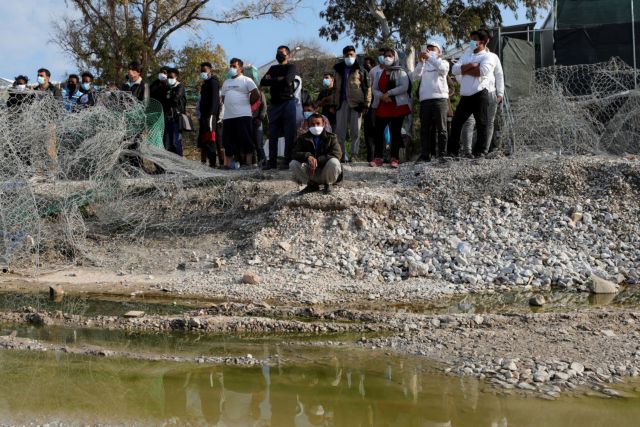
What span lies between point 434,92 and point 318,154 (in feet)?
7.17

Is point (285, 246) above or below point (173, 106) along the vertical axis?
below

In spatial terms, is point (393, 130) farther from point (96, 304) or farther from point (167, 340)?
point (167, 340)

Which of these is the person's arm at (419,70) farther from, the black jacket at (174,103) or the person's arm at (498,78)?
the black jacket at (174,103)

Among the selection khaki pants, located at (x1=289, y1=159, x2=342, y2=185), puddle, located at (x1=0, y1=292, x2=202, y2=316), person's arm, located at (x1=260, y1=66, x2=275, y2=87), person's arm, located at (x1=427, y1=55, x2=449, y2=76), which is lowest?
puddle, located at (x1=0, y1=292, x2=202, y2=316)

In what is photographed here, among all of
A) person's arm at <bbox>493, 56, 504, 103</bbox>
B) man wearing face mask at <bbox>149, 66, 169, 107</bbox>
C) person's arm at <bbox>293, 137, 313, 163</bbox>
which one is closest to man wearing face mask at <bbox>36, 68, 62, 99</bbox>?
man wearing face mask at <bbox>149, 66, 169, 107</bbox>

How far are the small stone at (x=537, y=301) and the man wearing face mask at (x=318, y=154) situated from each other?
3.35 m

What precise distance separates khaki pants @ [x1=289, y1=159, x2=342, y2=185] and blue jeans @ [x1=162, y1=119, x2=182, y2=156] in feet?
10.8

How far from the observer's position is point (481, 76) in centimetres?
1017

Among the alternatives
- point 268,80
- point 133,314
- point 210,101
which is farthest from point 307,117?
point 133,314

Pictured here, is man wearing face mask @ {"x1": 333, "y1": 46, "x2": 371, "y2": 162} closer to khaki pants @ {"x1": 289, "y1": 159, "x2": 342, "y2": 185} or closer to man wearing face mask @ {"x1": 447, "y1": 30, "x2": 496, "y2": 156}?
man wearing face mask @ {"x1": 447, "y1": 30, "x2": 496, "y2": 156}

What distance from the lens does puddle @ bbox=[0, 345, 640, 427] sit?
14.8 ft

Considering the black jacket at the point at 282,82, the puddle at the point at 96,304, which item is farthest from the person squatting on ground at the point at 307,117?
the puddle at the point at 96,304

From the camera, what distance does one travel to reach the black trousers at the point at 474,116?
1026 cm

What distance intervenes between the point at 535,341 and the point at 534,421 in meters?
1.59
